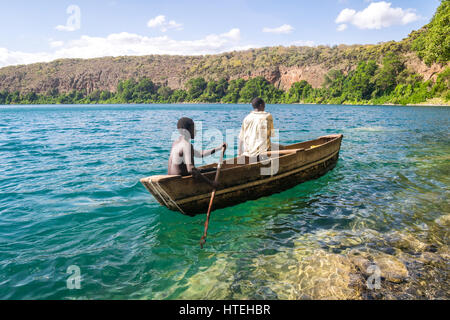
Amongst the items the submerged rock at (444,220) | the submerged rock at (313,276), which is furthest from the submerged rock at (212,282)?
the submerged rock at (444,220)

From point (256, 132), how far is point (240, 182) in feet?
4.61

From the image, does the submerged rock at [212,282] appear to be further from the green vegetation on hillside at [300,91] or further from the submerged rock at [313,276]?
the green vegetation on hillside at [300,91]

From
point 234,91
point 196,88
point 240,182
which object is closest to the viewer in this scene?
point 240,182

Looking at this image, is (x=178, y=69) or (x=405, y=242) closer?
(x=405, y=242)

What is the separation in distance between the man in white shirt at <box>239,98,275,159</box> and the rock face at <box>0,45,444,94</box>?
384 ft

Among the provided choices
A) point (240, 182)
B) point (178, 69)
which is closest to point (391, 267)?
point (240, 182)

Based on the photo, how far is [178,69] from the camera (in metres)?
174

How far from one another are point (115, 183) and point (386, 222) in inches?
308

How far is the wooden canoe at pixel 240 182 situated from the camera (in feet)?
18.9

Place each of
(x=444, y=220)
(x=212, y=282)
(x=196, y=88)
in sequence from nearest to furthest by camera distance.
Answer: (x=212, y=282) → (x=444, y=220) → (x=196, y=88)

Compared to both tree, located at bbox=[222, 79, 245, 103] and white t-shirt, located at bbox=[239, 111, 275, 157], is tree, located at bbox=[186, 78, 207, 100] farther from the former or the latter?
white t-shirt, located at bbox=[239, 111, 275, 157]

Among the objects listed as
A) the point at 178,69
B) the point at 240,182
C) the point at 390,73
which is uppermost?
the point at 178,69

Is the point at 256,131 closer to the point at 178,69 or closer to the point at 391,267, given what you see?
the point at 391,267

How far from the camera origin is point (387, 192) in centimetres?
811
